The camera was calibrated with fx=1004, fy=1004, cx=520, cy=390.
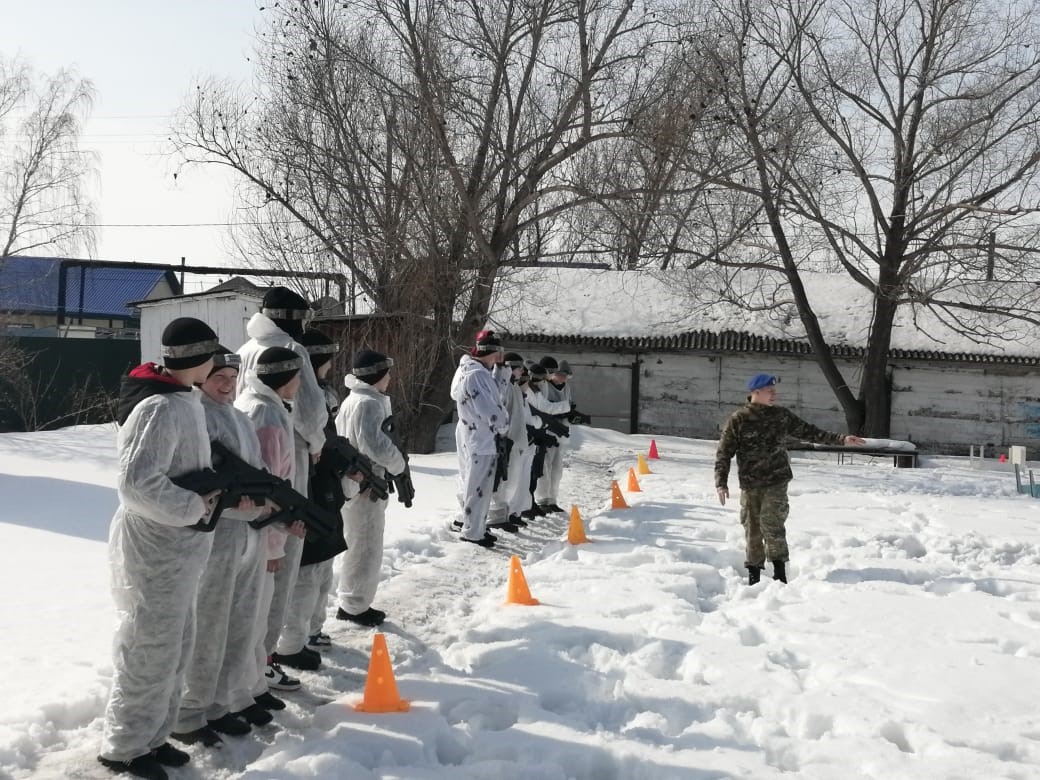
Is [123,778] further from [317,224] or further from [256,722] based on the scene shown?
[317,224]

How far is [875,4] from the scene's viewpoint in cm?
2252

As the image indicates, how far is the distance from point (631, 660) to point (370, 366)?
2520 mm

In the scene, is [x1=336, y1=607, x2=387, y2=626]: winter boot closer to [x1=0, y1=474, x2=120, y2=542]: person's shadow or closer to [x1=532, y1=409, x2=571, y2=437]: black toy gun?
[x1=0, y1=474, x2=120, y2=542]: person's shadow

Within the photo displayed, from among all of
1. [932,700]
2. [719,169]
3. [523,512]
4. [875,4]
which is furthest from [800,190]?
[932,700]

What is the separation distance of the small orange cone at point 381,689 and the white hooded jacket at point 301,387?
120cm

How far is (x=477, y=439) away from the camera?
31.3 ft

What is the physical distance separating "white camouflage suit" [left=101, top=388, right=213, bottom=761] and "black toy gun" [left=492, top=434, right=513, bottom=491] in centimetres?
565

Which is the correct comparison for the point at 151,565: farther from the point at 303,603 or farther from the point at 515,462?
the point at 515,462

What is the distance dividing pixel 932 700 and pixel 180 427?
153 inches

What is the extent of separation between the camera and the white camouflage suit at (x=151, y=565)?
3.97 m

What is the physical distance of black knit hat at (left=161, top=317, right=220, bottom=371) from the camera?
4125mm

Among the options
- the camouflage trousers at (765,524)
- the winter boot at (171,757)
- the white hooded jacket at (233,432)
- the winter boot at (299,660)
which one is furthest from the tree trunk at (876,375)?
the winter boot at (171,757)

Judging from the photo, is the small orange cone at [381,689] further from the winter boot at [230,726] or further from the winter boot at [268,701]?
the winter boot at [230,726]

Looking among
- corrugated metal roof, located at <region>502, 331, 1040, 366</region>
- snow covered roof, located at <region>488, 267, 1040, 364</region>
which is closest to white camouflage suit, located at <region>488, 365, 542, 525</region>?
snow covered roof, located at <region>488, 267, 1040, 364</region>
